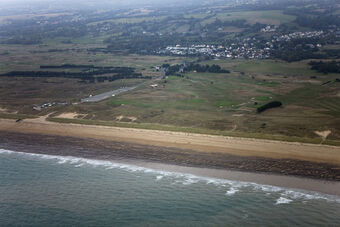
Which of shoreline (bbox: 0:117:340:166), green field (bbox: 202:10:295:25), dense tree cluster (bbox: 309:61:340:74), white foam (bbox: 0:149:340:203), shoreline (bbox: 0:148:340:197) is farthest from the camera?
green field (bbox: 202:10:295:25)

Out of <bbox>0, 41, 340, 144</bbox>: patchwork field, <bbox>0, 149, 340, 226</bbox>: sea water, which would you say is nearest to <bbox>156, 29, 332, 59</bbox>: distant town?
<bbox>0, 41, 340, 144</bbox>: patchwork field

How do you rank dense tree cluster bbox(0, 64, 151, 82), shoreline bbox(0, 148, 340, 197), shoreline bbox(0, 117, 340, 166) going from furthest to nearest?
dense tree cluster bbox(0, 64, 151, 82)
shoreline bbox(0, 117, 340, 166)
shoreline bbox(0, 148, 340, 197)

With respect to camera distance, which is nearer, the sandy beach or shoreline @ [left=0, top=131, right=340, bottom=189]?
shoreline @ [left=0, top=131, right=340, bottom=189]

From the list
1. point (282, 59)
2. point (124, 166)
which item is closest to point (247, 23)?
point (282, 59)

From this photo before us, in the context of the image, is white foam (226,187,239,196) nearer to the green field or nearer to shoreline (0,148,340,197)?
shoreline (0,148,340,197)

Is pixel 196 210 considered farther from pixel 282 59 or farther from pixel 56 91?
pixel 282 59

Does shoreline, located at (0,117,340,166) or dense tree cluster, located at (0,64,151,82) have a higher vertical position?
dense tree cluster, located at (0,64,151,82)

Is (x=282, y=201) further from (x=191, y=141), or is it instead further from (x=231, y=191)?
(x=191, y=141)

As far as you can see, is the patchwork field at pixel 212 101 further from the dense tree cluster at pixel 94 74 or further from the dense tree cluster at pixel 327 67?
the dense tree cluster at pixel 94 74

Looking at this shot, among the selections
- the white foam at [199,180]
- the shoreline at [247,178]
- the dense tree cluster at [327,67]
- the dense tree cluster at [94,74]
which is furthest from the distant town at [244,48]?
the white foam at [199,180]
